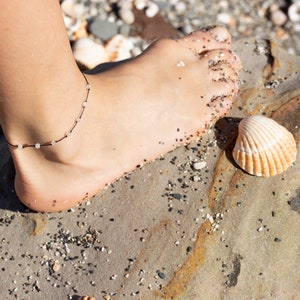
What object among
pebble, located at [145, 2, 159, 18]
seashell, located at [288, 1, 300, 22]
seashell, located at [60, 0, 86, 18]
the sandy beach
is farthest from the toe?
seashell, located at [60, 0, 86, 18]

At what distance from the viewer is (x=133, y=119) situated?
2605 millimetres

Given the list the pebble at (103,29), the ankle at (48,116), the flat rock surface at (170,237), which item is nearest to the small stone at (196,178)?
the flat rock surface at (170,237)

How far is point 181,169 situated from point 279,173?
1.42 feet

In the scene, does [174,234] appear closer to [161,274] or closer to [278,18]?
[161,274]

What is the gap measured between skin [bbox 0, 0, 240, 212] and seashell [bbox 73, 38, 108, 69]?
54 centimetres

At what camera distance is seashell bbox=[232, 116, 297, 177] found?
8.34 ft

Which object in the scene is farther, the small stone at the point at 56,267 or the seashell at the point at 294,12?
the seashell at the point at 294,12

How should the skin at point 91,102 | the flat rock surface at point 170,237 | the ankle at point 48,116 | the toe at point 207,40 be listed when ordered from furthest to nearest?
the toe at point 207,40 → the flat rock surface at point 170,237 → the ankle at point 48,116 → the skin at point 91,102

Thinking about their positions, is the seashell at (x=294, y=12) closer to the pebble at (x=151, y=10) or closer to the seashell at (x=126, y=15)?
the pebble at (x=151, y=10)

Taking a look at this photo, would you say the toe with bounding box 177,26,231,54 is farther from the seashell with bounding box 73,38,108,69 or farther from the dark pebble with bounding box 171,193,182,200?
the dark pebble with bounding box 171,193,182,200

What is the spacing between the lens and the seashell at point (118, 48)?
345cm

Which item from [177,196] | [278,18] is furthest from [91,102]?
[278,18]

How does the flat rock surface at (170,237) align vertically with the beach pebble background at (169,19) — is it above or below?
below

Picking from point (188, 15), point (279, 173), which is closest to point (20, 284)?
point (279, 173)
